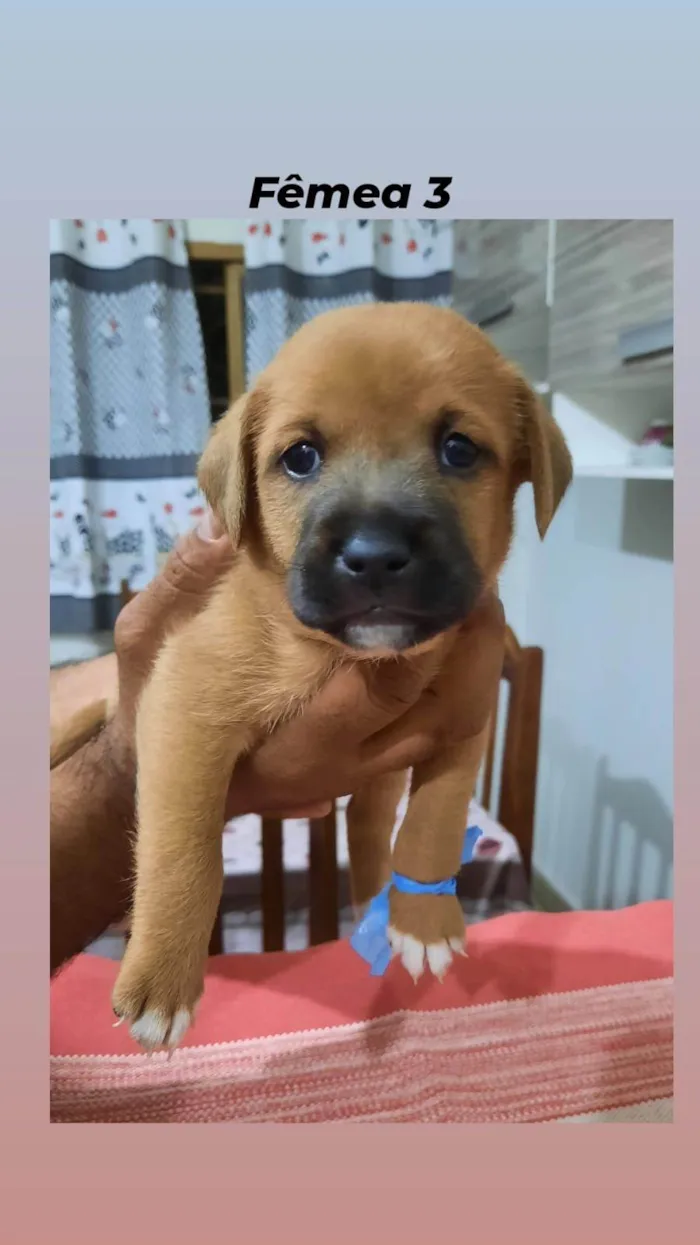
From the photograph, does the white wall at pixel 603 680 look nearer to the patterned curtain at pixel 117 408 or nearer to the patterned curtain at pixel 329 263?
the patterned curtain at pixel 329 263

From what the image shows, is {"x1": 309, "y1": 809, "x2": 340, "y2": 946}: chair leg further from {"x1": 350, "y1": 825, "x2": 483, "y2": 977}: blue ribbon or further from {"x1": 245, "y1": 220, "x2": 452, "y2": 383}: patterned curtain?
{"x1": 245, "y1": 220, "x2": 452, "y2": 383}: patterned curtain

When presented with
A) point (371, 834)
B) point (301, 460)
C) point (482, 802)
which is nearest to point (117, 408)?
point (301, 460)

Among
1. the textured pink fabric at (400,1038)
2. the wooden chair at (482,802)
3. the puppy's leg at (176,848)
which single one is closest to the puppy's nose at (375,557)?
the puppy's leg at (176,848)

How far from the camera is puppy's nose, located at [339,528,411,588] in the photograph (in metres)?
0.62

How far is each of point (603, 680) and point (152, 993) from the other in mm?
985

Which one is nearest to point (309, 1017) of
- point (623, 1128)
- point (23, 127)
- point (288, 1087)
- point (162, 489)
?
point (288, 1087)

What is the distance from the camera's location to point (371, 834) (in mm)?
1115

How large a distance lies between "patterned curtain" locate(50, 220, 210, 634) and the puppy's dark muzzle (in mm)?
334

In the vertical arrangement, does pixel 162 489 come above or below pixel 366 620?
above

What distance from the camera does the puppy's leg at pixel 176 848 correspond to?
2.47 ft

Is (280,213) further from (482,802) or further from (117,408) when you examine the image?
(482,802)

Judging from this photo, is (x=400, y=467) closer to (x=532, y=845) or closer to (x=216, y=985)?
(x=216, y=985)

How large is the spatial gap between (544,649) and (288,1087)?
81 cm

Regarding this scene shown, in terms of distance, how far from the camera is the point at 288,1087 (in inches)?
39.0
